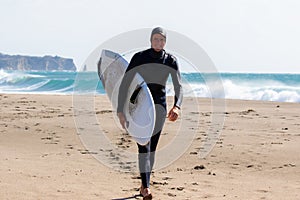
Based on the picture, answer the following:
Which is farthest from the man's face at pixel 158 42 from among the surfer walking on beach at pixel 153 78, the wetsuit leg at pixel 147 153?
the wetsuit leg at pixel 147 153

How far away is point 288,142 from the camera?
8.12 m

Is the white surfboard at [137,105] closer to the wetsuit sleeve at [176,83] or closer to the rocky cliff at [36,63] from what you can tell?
the wetsuit sleeve at [176,83]

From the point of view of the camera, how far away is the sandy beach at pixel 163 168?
4945 mm

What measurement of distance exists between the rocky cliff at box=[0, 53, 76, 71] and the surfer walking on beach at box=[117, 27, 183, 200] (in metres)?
122

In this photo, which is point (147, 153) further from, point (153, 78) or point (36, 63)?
point (36, 63)

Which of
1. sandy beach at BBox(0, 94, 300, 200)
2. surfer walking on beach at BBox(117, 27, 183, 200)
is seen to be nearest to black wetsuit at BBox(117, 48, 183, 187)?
surfer walking on beach at BBox(117, 27, 183, 200)

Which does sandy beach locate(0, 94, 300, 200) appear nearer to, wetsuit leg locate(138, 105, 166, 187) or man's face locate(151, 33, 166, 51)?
wetsuit leg locate(138, 105, 166, 187)

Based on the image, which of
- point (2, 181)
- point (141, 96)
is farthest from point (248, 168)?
point (2, 181)

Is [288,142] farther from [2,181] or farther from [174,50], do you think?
[2,181]

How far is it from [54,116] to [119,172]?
21.1 feet

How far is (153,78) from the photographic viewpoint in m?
4.74

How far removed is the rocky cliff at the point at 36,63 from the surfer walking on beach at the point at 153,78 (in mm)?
121781

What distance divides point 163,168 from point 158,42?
2.22m

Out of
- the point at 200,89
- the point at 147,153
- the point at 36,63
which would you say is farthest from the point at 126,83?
the point at 36,63
